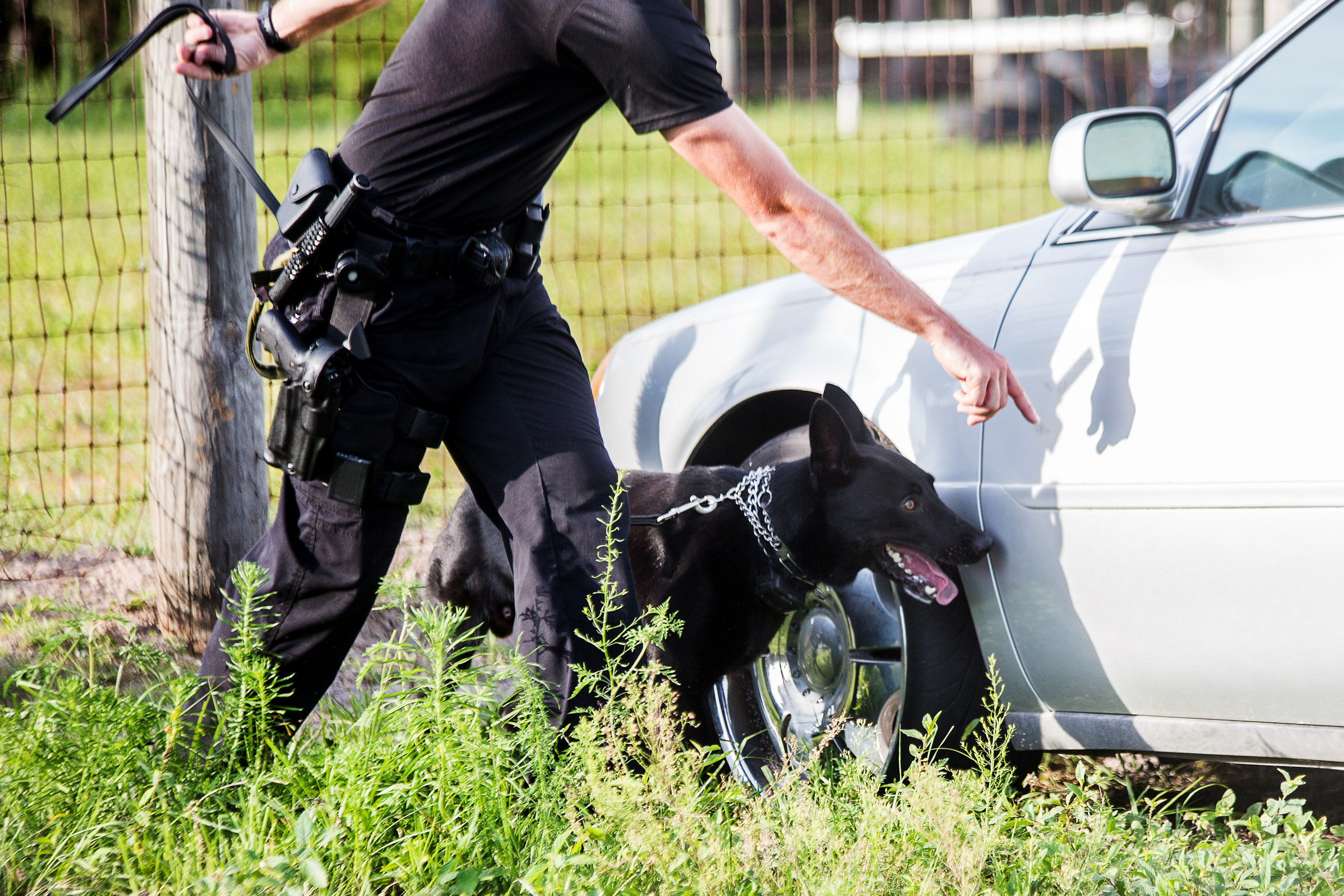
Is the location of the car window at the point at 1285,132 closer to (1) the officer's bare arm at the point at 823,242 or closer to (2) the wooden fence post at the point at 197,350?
→ (1) the officer's bare arm at the point at 823,242

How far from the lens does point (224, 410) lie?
12.2ft

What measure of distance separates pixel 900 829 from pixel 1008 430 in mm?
838

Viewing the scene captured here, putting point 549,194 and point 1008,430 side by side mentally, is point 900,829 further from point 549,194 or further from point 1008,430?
point 549,194

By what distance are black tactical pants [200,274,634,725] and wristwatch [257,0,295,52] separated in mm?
730

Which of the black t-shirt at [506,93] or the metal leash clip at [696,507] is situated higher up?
the black t-shirt at [506,93]

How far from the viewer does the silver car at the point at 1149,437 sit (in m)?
2.03

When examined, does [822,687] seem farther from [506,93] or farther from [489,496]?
[506,93]

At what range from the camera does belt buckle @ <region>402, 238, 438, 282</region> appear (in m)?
2.19

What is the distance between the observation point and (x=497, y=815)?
2064mm

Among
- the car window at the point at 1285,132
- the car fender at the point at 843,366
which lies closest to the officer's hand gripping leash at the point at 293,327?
the car fender at the point at 843,366

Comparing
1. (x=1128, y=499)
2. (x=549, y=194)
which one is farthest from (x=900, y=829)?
(x=549, y=194)

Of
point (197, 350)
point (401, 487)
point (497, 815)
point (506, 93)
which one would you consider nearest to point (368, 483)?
point (401, 487)

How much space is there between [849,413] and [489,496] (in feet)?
2.98

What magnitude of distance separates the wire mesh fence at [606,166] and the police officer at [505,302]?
2.41 metres
